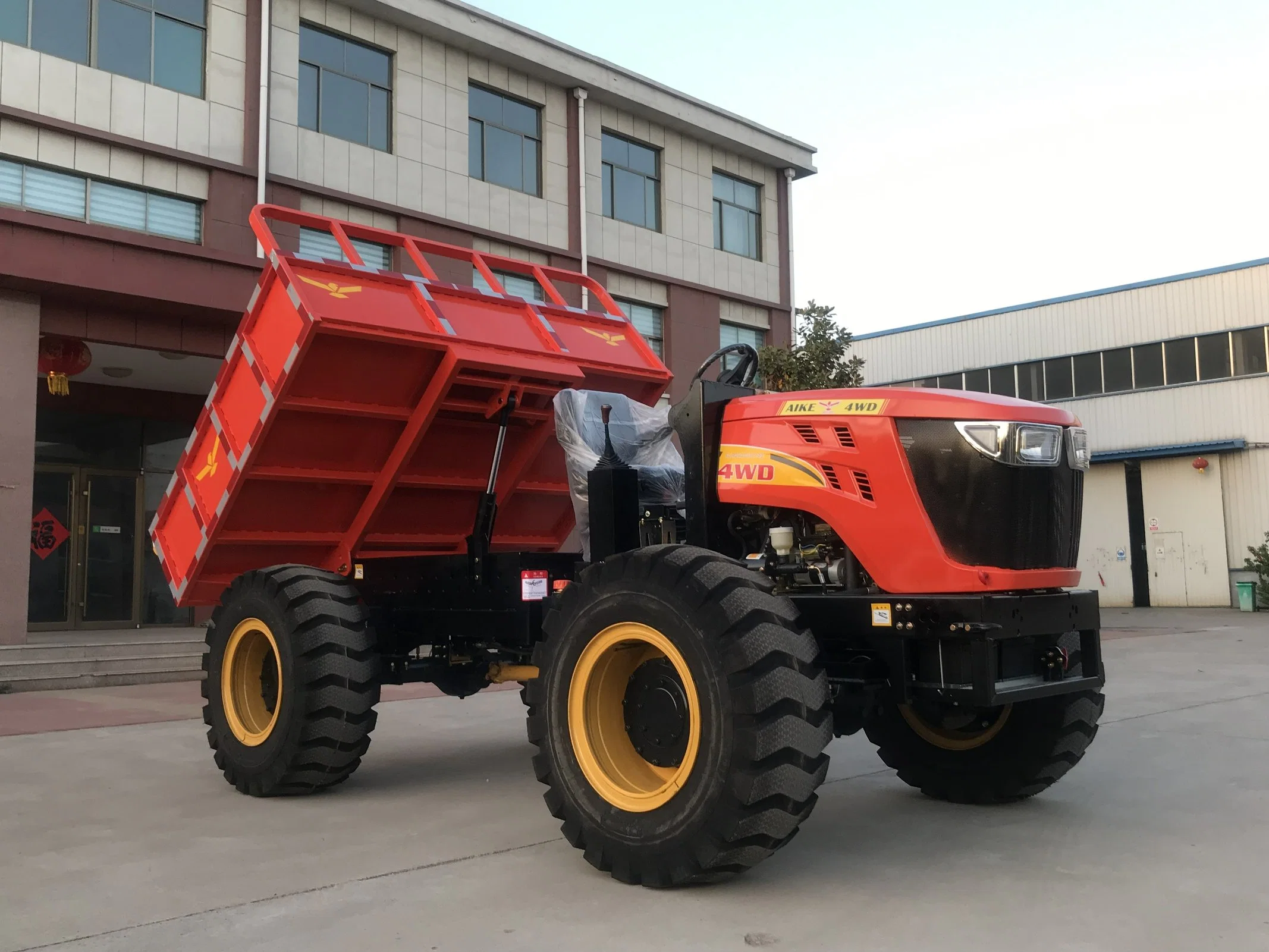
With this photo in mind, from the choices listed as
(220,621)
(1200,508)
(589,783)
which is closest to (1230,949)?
(589,783)

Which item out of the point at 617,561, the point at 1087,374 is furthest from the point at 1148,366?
the point at 617,561

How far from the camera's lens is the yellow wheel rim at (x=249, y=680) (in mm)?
6777

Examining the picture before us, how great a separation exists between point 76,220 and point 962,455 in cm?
1355

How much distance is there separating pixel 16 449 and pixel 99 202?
345 centimetres

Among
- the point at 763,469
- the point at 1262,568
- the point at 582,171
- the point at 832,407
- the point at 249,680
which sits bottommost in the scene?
the point at 249,680

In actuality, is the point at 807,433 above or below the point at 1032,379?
below

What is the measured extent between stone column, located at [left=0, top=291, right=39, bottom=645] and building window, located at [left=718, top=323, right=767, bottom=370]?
12.7 m

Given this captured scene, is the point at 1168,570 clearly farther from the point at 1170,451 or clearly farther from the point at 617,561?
the point at 617,561

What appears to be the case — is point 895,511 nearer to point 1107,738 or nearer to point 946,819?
point 946,819

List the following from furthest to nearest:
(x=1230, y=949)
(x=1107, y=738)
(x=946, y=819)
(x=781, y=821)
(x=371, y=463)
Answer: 1. (x=1107, y=738)
2. (x=371, y=463)
3. (x=946, y=819)
4. (x=781, y=821)
5. (x=1230, y=949)

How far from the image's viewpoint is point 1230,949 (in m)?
3.66

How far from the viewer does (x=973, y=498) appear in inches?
178

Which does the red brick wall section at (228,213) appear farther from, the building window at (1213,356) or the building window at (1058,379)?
the building window at (1213,356)

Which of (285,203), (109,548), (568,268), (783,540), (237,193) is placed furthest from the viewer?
(568,268)
